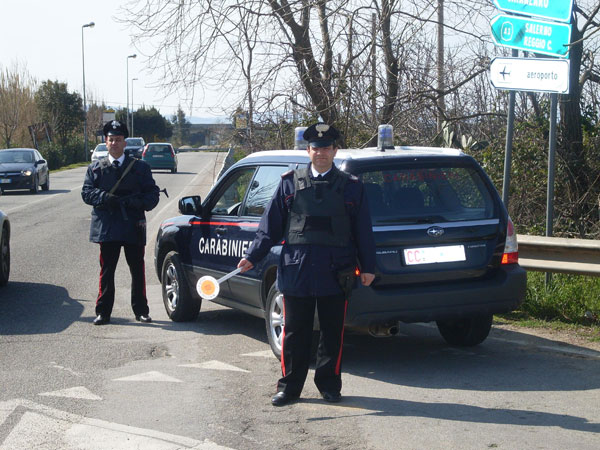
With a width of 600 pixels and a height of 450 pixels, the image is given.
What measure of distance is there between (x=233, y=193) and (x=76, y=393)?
2.62 m

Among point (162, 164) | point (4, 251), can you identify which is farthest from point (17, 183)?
point (4, 251)

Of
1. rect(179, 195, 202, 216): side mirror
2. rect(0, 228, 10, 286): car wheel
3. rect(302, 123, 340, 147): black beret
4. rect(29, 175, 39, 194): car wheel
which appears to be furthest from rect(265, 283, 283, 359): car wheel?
rect(29, 175, 39, 194): car wheel

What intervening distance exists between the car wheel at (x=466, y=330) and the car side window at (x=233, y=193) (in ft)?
6.55

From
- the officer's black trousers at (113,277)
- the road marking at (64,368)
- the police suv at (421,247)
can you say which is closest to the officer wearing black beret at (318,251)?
the police suv at (421,247)

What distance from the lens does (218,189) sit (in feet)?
26.9

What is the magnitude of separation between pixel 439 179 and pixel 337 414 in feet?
7.12

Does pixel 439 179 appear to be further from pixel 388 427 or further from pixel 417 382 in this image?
pixel 388 427

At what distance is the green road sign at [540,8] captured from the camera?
8.93 m

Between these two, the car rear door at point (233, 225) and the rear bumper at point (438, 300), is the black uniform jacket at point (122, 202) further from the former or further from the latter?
the rear bumper at point (438, 300)

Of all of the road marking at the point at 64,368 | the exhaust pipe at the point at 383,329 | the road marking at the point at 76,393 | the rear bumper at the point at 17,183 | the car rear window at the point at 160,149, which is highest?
the car rear window at the point at 160,149

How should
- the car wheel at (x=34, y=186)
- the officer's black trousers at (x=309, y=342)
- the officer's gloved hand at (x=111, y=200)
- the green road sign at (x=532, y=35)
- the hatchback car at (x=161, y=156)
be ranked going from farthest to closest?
the hatchback car at (x=161, y=156)
the car wheel at (x=34, y=186)
the green road sign at (x=532, y=35)
the officer's gloved hand at (x=111, y=200)
the officer's black trousers at (x=309, y=342)

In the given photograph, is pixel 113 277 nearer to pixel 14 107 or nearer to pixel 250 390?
pixel 250 390

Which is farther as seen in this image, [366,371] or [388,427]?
[366,371]

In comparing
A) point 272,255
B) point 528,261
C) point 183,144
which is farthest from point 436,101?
point 183,144
